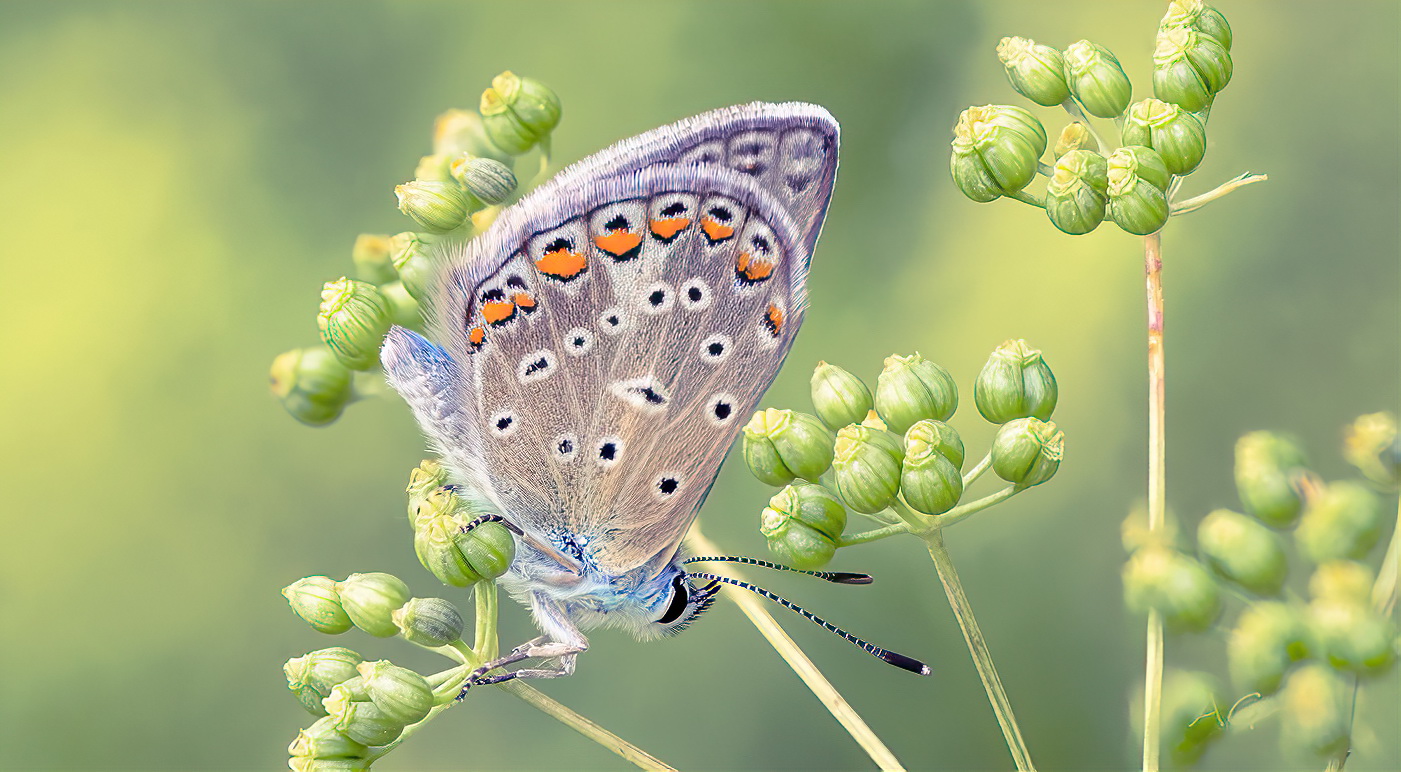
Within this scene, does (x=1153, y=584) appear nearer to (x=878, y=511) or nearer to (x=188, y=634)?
(x=878, y=511)

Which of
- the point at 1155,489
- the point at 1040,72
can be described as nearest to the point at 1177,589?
the point at 1155,489

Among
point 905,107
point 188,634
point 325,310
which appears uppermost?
point 905,107

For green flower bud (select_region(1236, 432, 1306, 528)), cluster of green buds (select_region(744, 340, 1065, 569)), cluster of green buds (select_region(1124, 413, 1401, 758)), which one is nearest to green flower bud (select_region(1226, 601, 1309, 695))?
cluster of green buds (select_region(1124, 413, 1401, 758))

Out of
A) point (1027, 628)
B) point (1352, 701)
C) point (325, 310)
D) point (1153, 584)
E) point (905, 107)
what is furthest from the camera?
point (905, 107)

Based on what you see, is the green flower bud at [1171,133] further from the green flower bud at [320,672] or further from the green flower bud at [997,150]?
the green flower bud at [320,672]

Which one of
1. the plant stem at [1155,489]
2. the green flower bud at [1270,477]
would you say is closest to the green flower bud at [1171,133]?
the plant stem at [1155,489]

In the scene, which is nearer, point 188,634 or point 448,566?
point 448,566

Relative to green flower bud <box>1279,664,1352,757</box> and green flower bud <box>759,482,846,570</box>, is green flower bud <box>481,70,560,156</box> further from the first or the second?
green flower bud <box>1279,664,1352,757</box>

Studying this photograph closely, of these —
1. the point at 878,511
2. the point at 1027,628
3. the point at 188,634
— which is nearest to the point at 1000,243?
the point at 1027,628
